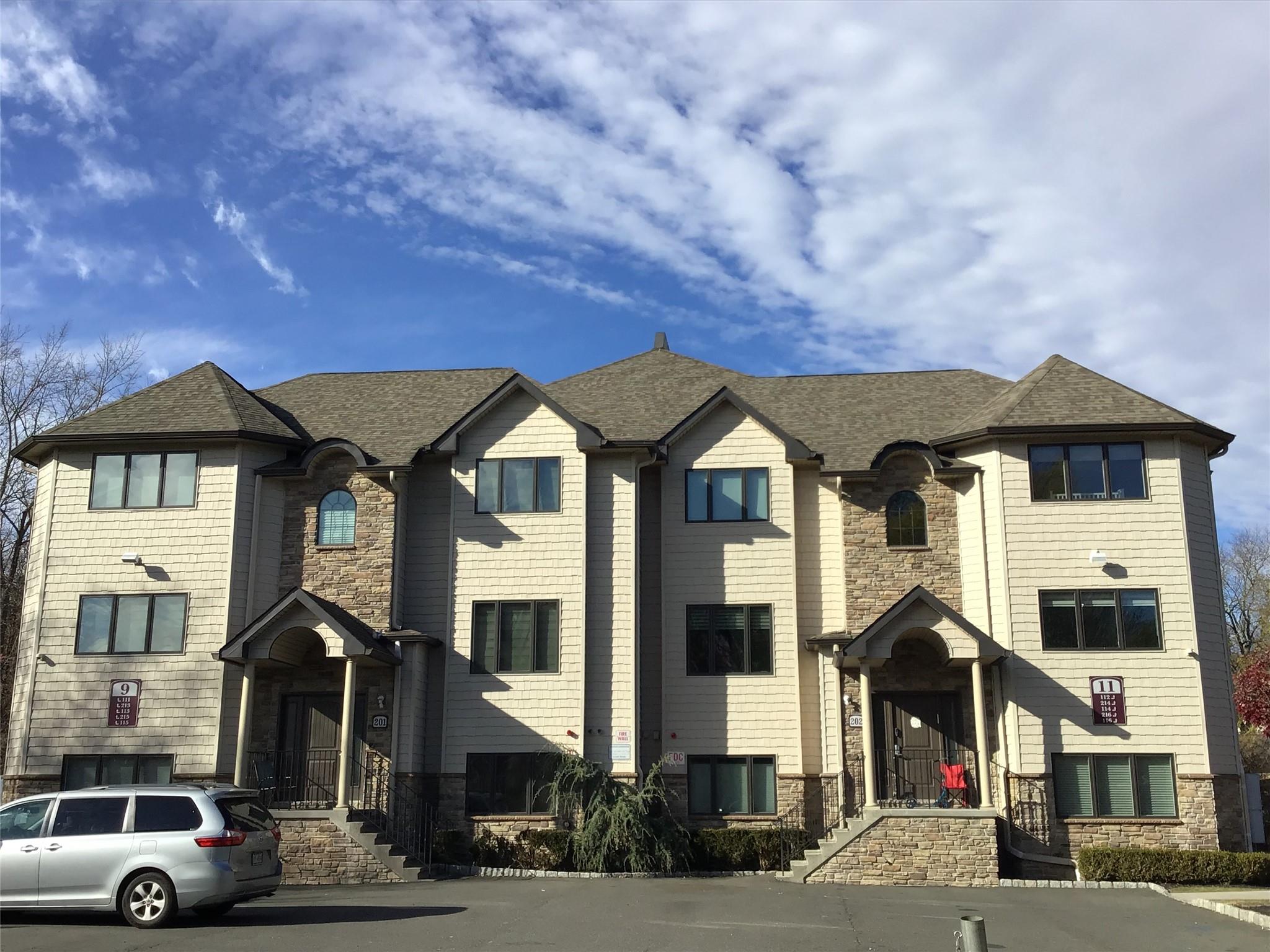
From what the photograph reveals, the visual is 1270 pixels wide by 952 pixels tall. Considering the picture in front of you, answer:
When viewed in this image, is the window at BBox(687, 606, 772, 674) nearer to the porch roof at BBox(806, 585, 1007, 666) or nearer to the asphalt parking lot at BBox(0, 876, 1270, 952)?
the porch roof at BBox(806, 585, 1007, 666)

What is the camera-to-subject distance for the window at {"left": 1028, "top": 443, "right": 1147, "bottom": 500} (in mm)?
22375

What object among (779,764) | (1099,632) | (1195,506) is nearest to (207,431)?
(779,764)

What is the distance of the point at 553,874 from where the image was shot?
2067 cm

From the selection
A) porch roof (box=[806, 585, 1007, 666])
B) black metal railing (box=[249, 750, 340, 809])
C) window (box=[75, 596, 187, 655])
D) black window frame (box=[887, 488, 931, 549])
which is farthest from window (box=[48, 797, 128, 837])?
black window frame (box=[887, 488, 931, 549])

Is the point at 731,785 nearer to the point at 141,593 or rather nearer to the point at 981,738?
the point at 981,738

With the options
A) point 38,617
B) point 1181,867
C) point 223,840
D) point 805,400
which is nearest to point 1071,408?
point 805,400

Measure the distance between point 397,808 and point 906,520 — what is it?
38.3 feet

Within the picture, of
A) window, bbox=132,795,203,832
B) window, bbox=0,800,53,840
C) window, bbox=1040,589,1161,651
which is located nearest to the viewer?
window, bbox=132,795,203,832

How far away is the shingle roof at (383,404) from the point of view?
982 inches

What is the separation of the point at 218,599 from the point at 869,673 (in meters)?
13.0

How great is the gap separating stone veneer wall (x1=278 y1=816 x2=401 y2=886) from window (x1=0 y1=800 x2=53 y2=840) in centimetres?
650

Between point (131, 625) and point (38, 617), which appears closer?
point (131, 625)

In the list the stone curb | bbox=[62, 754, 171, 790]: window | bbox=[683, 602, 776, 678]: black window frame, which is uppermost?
bbox=[683, 602, 776, 678]: black window frame

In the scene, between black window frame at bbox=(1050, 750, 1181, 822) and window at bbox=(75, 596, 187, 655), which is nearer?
black window frame at bbox=(1050, 750, 1181, 822)
